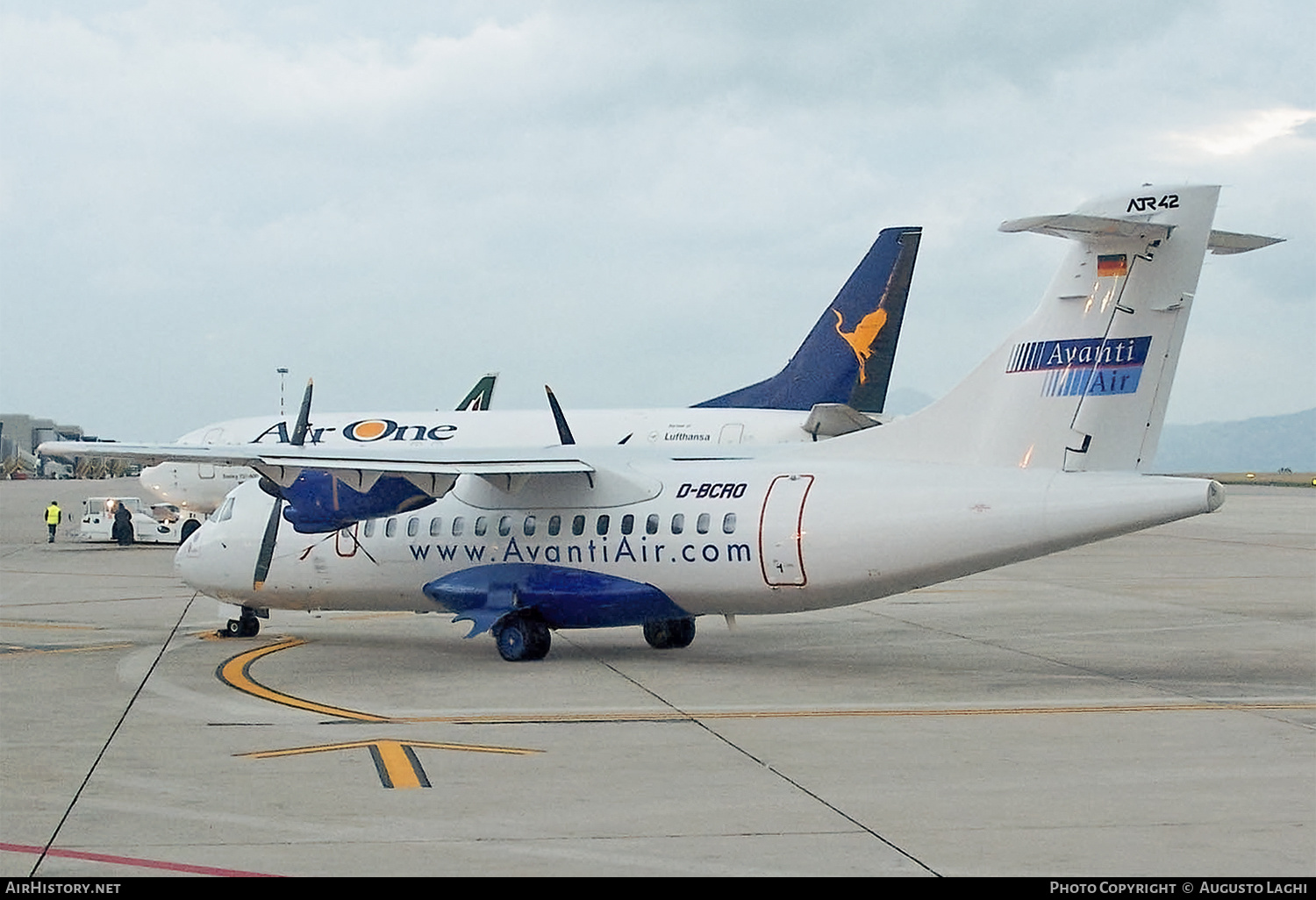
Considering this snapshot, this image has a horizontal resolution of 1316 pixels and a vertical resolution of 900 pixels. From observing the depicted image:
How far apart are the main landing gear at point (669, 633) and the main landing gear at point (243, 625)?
6.10 m

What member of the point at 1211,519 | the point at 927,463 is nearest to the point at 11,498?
the point at 1211,519

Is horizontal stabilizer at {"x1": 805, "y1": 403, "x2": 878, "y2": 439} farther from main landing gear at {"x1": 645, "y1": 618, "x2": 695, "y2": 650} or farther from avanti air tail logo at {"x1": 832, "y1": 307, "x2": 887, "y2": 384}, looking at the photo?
main landing gear at {"x1": 645, "y1": 618, "x2": 695, "y2": 650}

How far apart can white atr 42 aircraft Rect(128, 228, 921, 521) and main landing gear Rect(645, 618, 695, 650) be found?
1042 cm

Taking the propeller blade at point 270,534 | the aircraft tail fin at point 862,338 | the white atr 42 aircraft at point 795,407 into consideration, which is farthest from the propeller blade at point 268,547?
the aircraft tail fin at point 862,338

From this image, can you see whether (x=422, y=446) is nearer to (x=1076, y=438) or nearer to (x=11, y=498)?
(x=1076, y=438)

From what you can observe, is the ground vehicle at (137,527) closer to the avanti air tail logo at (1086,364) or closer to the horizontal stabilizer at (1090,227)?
the avanti air tail logo at (1086,364)

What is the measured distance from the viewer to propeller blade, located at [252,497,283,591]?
67.8 feet

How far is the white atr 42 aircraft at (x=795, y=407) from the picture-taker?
32375 millimetres

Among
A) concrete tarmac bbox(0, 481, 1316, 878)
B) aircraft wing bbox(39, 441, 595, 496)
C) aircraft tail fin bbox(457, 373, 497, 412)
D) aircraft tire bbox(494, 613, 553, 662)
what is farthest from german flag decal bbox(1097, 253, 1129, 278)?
aircraft tail fin bbox(457, 373, 497, 412)

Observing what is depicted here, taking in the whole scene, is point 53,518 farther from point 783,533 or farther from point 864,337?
point 783,533

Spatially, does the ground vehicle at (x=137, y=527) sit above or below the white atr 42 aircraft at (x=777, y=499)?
below

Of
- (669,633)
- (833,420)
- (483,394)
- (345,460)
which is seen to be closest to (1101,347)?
(669,633)

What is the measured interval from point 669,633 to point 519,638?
237 centimetres

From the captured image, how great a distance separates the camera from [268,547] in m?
20.7
